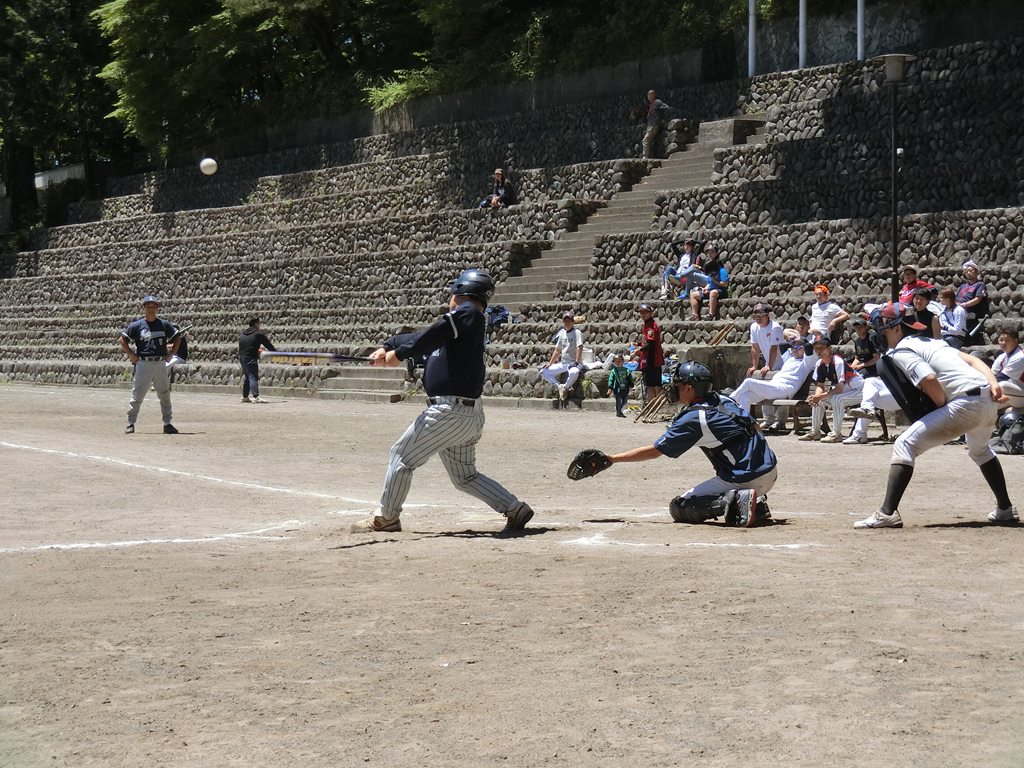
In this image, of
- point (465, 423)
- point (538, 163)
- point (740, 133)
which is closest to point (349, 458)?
point (465, 423)

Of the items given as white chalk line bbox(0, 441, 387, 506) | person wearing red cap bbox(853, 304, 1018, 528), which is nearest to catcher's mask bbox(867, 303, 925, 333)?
person wearing red cap bbox(853, 304, 1018, 528)

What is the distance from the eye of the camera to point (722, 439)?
11047mm

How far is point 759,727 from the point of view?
563 centimetres

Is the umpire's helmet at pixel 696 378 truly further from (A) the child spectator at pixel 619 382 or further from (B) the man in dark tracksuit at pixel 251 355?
(B) the man in dark tracksuit at pixel 251 355

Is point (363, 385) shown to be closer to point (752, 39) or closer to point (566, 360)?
point (566, 360)

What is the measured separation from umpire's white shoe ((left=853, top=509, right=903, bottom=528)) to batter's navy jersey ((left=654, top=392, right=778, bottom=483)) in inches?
32.6

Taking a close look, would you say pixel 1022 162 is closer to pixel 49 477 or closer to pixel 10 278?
pixel 49 477

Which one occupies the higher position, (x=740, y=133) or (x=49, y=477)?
(x=740, y=133)

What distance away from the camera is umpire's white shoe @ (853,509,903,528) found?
10703mm

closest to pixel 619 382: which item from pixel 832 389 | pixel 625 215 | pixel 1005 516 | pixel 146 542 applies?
pixel 832 389

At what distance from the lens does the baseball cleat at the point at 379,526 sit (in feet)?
35.4

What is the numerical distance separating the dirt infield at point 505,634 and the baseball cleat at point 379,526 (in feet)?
0.32

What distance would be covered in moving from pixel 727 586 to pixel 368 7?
141 feet

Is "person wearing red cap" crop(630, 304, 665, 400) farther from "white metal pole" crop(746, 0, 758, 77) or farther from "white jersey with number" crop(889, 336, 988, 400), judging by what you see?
"white metal pole" crop(746, 0, 758, 77)
